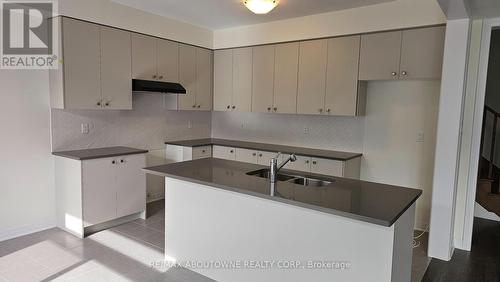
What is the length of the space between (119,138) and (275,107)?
2110 millimetres

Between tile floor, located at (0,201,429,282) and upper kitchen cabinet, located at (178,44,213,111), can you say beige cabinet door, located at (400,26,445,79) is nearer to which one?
tile floor, located at (0,201,429,282)

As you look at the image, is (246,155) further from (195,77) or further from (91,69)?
(91,69)

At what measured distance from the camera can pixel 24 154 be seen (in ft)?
11.6

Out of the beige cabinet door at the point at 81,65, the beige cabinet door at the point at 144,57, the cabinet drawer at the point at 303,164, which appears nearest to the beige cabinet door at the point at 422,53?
the cabinet drawer at the point at 303,164

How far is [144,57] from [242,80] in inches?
56.1

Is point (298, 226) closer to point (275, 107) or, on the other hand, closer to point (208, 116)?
point (275, 107)

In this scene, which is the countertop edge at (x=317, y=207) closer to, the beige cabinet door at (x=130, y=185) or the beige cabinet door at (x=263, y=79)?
the beige cabinet door at (x=130, y=185)

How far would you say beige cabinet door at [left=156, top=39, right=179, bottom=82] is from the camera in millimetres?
4374

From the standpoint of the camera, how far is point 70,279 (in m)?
2.67

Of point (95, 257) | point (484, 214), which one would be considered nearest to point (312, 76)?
point (484, 214)

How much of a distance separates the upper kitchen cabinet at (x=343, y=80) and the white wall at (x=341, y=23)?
0.15 meters

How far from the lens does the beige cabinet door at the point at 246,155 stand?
457 cm

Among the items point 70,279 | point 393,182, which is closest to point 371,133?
point 393,182

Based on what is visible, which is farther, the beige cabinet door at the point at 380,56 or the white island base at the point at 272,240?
the beige cabinet door at the point at 380,56
